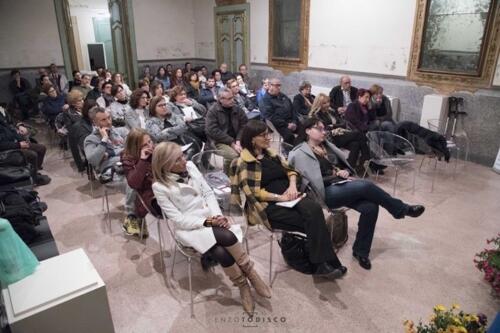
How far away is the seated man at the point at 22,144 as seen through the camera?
3891 millimetres

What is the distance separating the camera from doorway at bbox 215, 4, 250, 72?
865cm

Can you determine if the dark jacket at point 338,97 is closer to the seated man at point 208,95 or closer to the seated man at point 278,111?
the seated man at point 278,111

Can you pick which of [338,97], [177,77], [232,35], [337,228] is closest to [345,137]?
[338,97]

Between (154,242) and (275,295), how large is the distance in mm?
1242

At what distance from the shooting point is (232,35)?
9.10 meters

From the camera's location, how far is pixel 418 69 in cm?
559

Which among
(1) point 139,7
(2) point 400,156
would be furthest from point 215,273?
(1) point 139,7

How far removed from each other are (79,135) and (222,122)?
149 cm

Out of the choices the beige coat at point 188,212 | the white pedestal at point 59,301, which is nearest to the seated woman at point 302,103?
the beige coat at point 188,212

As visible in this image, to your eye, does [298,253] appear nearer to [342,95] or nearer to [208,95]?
[342,95]

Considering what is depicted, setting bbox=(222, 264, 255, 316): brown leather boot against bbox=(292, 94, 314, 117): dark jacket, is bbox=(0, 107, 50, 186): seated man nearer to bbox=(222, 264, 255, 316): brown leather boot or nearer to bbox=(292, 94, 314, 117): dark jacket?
bbox=(222, 264, 255, 316): brown leather boot

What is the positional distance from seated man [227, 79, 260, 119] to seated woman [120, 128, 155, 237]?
2829 mm

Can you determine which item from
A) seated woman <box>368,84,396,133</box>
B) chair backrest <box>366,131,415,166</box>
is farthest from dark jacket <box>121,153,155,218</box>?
seated woman <box>368,84,396,133</box>

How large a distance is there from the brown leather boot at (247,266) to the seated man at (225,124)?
1.67m
